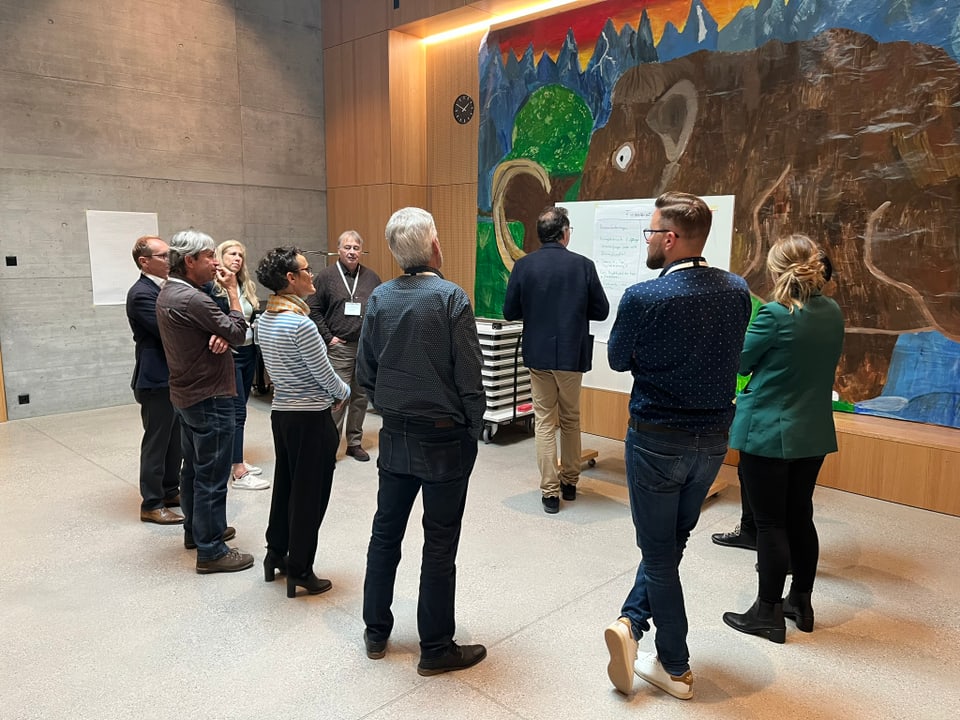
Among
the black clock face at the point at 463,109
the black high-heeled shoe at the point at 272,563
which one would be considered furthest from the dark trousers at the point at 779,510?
the black clock face at the point at 463,109

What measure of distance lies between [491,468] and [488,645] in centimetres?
225

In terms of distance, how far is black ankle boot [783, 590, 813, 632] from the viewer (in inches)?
109

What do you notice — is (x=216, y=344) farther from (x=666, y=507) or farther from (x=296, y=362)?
(x=666, y=507)

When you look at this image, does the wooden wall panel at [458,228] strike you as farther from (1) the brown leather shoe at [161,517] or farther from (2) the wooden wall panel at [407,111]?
(1) the brown leather shoe at [161,517]

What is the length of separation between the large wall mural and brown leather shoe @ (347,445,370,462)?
2.79 metres

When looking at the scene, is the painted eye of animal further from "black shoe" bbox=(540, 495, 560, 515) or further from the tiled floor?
"black shoe" bbox=(540, 495, 560, 515)

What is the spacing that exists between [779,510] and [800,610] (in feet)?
1.67

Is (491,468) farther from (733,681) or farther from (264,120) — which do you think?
(264,120)

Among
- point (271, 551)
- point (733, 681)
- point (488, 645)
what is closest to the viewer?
point (733, 681)

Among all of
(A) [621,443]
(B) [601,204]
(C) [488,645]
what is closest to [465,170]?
(B) [601,204]

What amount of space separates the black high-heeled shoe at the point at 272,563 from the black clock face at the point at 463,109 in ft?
16.1

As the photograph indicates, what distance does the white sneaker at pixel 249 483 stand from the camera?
4387 mm

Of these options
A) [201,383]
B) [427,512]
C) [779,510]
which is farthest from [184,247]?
[779,510]

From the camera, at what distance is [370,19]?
6977 millimetres
